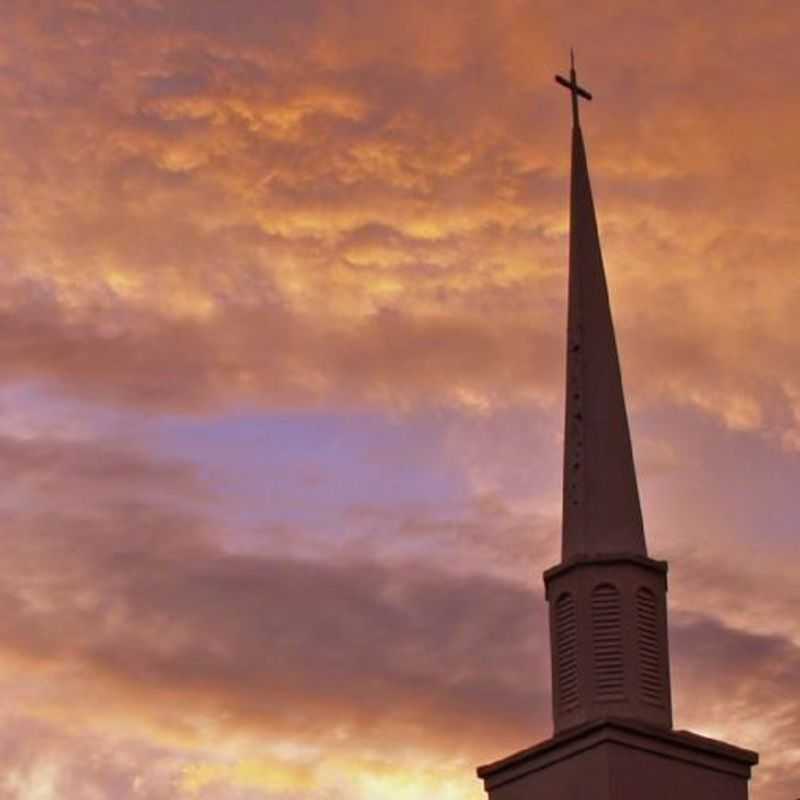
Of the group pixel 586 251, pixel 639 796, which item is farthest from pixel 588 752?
pixel 586 251

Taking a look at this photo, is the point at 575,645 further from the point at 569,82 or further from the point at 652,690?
the point at 569,82

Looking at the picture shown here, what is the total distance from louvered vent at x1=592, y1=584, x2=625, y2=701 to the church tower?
22 millimetres

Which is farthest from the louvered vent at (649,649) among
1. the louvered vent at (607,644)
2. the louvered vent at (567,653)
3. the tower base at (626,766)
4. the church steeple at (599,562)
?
the louvered vent at (567,653)

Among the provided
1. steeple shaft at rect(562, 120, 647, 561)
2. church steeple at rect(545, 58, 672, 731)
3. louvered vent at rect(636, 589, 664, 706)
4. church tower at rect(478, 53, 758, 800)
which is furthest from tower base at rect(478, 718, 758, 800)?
steeple shaft at rect(562, 120, 647, 561)

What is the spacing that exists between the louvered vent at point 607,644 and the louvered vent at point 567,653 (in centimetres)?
52

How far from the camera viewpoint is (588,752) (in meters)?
64.6

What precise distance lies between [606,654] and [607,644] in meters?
0.22

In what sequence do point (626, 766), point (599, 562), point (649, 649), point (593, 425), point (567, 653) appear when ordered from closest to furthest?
1. point (626, 766)
2. point (649, 649)
3. point (567, 653)
4. point (599, 562)
5. point (593, 425)

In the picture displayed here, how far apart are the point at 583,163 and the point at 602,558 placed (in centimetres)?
1150

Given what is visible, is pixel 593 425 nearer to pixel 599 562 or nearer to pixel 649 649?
pixel 599 562

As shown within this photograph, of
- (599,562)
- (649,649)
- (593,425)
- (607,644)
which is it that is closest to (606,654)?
(607,644)

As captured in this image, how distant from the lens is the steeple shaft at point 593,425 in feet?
222

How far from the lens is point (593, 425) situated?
227 feet

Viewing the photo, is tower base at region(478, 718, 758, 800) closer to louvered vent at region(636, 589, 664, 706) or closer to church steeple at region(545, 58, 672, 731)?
church steeple at region(545, 58, 672, 731)
